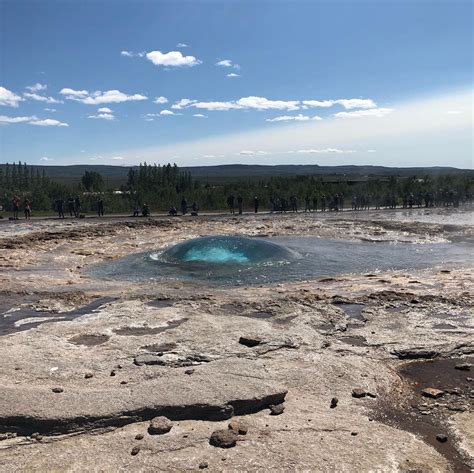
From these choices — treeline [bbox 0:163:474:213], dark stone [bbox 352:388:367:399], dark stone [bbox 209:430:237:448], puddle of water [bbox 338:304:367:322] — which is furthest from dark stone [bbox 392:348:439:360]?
treeline [bbox 0:163:474:213]

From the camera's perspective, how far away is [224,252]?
1547 cm

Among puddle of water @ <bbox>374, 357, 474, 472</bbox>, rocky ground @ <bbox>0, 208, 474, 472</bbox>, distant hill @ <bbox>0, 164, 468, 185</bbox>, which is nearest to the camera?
rocky ground @ <bbox>0, 208, 474, 472</bbox>

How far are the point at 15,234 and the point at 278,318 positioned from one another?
1421cm

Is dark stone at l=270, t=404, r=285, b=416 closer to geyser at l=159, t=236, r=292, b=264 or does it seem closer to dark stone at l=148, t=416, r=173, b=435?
dark stone at l=148, t=416, r=173, b=435

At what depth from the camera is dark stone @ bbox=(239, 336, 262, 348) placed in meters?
7.13

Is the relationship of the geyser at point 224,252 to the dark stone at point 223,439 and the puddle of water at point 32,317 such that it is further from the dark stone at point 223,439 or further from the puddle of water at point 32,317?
the dark stone at point 223,439

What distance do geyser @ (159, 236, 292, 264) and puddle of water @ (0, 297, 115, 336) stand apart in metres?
5.62

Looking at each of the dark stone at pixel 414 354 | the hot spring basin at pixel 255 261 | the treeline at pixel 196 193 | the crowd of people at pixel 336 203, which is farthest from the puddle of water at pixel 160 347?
the treeline at pixel 196 193

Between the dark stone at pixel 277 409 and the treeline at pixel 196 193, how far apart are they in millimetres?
27902

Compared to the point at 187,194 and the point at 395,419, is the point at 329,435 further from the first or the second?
the point at 187,194

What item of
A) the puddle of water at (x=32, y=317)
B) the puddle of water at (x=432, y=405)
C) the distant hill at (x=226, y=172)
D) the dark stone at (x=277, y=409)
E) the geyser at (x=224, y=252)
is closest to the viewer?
the puddle of water at (x=432, y=405)

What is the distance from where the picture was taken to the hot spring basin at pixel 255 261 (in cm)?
1336

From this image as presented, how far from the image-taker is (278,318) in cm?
873

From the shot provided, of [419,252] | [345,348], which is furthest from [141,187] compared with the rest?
[345,348]
